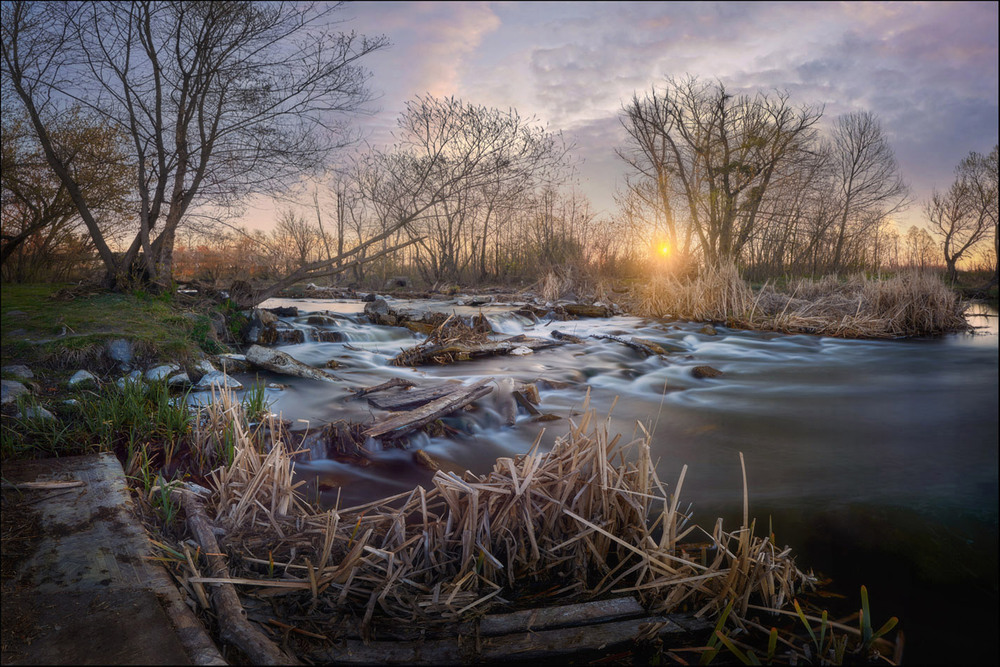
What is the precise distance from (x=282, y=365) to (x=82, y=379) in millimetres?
1806

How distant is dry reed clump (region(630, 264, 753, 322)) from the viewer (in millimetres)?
10422

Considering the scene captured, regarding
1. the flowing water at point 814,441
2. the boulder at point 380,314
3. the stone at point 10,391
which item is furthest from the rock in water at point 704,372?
the stone at point 10,391

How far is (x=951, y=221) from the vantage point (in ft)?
86.0

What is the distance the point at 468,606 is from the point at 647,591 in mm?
657

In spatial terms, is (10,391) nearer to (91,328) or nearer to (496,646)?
(91,328)

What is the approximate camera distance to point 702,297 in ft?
35.4

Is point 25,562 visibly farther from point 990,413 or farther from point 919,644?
point 990,413

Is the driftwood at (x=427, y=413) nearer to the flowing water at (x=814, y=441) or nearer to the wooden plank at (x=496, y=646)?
the flowing water at (x=814, y=441)

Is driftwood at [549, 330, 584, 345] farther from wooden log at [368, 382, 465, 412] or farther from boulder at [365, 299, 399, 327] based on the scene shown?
wooden log at [368, 382, 465, 412]

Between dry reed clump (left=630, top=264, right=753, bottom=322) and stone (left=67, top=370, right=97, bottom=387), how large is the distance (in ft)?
32.5

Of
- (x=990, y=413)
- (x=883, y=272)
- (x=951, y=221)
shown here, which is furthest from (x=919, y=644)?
(x=951, y=221)

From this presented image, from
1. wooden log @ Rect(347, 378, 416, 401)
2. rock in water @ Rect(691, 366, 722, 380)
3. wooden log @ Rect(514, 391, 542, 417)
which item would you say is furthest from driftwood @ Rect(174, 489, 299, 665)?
rock in water @ Rect(691, 366, 722, 380)

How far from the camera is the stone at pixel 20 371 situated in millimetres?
4242

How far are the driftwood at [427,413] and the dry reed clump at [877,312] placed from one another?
299 inches
